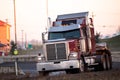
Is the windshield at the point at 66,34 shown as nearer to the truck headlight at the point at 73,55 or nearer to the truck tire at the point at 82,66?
the truck headlight at the point at 73,55

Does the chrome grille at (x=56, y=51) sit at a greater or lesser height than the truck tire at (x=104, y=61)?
greater

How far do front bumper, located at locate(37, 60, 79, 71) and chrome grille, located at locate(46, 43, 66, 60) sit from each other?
13.6 inches

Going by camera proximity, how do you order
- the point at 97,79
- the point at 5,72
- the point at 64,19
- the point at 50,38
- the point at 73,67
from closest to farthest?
the point at 97,79 → the point at 73,67 → the point at 50,38 → the point at 64,19 → the point at 5,72

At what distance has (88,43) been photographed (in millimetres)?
26000

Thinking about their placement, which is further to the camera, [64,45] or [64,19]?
[64,19]

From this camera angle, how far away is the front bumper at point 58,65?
2292 centimetres

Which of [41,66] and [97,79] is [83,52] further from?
[97,79]

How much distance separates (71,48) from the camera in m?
23.2

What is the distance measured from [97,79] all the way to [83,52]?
782cm

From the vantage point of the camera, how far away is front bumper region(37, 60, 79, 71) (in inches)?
902

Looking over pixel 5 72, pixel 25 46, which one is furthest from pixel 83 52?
pixel 25 46

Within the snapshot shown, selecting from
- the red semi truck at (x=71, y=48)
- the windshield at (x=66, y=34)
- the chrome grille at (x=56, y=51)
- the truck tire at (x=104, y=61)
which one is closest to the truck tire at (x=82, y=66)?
the red semi truck at (x=71, y=48)

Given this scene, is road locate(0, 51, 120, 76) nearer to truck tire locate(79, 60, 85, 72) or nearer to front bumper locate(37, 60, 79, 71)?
front bumper locate(37, 60, 79, 71)

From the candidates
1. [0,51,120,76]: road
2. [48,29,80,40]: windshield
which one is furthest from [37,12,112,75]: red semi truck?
[0,51,120,76]: road
